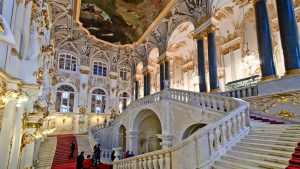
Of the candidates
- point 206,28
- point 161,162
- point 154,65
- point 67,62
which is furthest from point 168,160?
point 67,62

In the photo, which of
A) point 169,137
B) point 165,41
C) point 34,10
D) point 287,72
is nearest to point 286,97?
point 287,72

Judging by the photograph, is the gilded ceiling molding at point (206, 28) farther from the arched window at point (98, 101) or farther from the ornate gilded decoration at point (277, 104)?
the arched window at point (98, 101)

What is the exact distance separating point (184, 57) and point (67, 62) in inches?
494

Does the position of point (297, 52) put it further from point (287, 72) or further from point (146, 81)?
point (146, 81)

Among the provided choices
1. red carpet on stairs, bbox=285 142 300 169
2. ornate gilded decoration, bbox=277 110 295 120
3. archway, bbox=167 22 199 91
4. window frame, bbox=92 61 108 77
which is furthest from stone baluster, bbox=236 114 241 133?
window frame, bbox=92 61 108 77

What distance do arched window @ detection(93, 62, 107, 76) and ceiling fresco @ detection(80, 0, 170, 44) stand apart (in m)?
2.94

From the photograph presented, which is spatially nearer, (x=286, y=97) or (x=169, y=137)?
(x=286, y=97)

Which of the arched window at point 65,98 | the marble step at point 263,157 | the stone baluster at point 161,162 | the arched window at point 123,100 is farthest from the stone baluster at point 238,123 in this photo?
the arched window at point 123,100

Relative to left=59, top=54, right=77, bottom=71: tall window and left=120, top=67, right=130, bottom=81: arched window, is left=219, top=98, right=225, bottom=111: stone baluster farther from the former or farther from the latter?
left=120, top=67, right=130, bottom=81: arched window

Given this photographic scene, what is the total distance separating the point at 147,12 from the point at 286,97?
43.8ft

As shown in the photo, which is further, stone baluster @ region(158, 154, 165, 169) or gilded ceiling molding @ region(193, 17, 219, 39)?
gilded ceiling molding @ region(193, 17, 219, 39)

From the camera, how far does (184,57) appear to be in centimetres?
1948

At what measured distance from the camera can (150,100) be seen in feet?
34.1

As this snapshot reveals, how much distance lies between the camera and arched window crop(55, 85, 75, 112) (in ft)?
58.1
